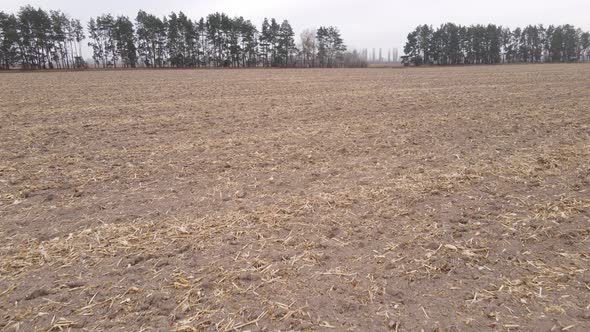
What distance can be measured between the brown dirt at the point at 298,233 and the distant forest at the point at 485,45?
105616 millimetres

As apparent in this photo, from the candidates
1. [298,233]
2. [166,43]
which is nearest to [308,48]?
[166,43]

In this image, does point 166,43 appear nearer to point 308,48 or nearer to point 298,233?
point 308,48

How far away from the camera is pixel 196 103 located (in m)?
14.3

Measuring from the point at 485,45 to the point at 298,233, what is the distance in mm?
120122

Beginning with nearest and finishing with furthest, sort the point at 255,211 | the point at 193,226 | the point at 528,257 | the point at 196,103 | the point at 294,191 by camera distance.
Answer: the point at 528,257 → the point at 193,226 → the point at 255,211 → the point at 294,191 → the point at 196,103

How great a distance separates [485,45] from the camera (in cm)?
10144

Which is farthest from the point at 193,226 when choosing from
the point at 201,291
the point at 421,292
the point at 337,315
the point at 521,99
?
the point at 521,99

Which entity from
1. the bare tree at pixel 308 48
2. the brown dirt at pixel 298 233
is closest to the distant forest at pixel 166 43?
the bare tree at pixel 308 48

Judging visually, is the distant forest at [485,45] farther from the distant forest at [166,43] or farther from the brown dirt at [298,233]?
the brown dirt at [298,233]

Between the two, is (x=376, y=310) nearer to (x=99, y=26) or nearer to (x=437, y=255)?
(x=437, y=255)

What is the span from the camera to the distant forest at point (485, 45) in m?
100

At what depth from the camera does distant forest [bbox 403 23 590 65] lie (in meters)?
100

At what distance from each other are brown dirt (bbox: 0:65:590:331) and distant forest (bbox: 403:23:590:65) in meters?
106

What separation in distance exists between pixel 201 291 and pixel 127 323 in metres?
0.60
